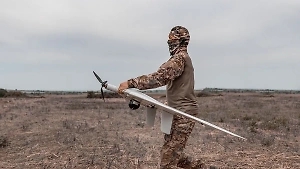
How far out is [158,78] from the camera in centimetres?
384

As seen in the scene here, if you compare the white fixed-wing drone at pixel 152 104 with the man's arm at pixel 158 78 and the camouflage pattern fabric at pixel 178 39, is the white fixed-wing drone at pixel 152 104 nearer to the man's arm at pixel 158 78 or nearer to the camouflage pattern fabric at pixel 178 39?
the man's arm at pixel 158 78

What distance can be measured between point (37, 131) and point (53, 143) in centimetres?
253

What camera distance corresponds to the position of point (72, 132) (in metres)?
11.4

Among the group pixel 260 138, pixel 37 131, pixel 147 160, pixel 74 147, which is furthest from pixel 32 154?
pixel 260 138

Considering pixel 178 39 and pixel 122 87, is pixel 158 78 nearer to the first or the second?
pixel 122 87

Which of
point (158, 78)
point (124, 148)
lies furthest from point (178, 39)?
point (124, 148)

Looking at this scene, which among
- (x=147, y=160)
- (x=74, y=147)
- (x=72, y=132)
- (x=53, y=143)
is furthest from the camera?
(x=72, y=132)

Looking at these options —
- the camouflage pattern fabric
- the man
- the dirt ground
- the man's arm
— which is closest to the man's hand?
the man's arm

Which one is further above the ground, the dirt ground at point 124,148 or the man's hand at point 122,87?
the man's hand at point 122,87

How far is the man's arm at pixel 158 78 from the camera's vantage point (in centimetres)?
384

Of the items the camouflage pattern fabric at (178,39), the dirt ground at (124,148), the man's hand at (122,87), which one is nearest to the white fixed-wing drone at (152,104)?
the man's hand at (122,87)

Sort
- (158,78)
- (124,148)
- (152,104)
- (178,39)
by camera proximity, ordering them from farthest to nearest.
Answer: (124,148) → (178,39) → (152,104) → (158,78)

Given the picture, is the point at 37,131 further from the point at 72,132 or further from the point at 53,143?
the point at 53,143

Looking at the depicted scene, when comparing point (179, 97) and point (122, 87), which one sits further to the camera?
point (179, 97)
